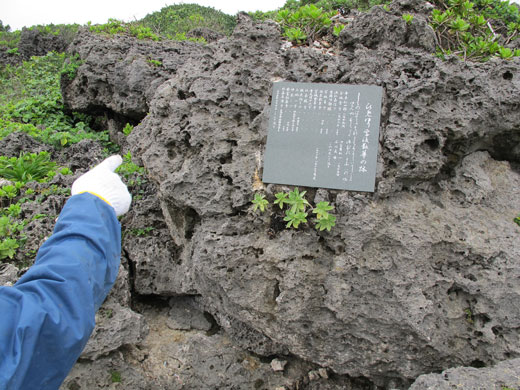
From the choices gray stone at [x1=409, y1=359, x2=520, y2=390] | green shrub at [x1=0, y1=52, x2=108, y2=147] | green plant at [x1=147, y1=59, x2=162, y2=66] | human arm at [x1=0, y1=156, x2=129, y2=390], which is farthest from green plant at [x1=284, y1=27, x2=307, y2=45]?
green shrub at [x1=0, y1=52, x2=108, y2=147]

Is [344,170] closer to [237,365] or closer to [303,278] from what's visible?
[303,278]

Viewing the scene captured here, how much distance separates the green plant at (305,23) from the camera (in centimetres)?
474

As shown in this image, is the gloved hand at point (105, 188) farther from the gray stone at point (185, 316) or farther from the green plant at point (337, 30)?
the green plant at point (337, 30)

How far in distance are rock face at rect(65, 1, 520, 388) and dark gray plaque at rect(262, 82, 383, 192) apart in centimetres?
15

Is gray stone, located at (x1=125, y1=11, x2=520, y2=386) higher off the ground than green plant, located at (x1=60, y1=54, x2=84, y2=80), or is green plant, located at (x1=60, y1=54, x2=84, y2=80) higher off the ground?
green plant, located at (x1=60, y1=54, x2=84, y2=80)

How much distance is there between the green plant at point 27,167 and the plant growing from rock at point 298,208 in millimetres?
→ 3480

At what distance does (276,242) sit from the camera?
383 cm

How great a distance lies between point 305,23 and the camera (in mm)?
4996

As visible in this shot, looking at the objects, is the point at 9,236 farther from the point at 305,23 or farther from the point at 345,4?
the point at 345,4

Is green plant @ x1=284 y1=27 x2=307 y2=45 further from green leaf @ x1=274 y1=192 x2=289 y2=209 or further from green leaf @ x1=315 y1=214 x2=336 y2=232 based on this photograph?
green leaf @ x1=315 y1=214 x2=336 y2=232

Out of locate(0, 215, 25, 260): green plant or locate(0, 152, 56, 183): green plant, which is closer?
locate(0, 215, 25, 260): green plant

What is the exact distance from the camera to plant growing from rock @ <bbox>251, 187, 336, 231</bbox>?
141 inches

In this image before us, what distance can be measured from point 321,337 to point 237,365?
3.39ft

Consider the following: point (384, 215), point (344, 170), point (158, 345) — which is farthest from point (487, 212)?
point (158, 345)
